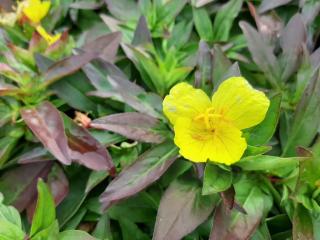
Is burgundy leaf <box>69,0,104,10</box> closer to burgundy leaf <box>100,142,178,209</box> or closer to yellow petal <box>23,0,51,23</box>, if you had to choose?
yellow petal <box>23,0,51,23</box>

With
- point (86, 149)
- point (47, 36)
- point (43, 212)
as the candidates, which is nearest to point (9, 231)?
point (43, 212)

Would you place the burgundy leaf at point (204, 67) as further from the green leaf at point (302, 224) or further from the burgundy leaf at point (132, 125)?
the green leaf at point (302, 224)

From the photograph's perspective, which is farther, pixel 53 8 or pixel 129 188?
pixel 53 8

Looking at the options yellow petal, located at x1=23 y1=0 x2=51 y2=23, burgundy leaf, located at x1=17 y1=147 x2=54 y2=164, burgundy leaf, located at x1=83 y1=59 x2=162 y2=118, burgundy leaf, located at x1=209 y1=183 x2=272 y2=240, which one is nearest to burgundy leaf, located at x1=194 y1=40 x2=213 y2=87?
burgundy leaf, located at x1=83 y1=59 x2=162 y2=118

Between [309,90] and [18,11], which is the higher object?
[18,11]

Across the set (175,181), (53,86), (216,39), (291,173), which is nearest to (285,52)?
(216,39)

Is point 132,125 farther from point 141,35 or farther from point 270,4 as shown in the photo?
point 270,4

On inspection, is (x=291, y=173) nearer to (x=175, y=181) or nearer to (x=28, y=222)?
(x=175, y=181)
